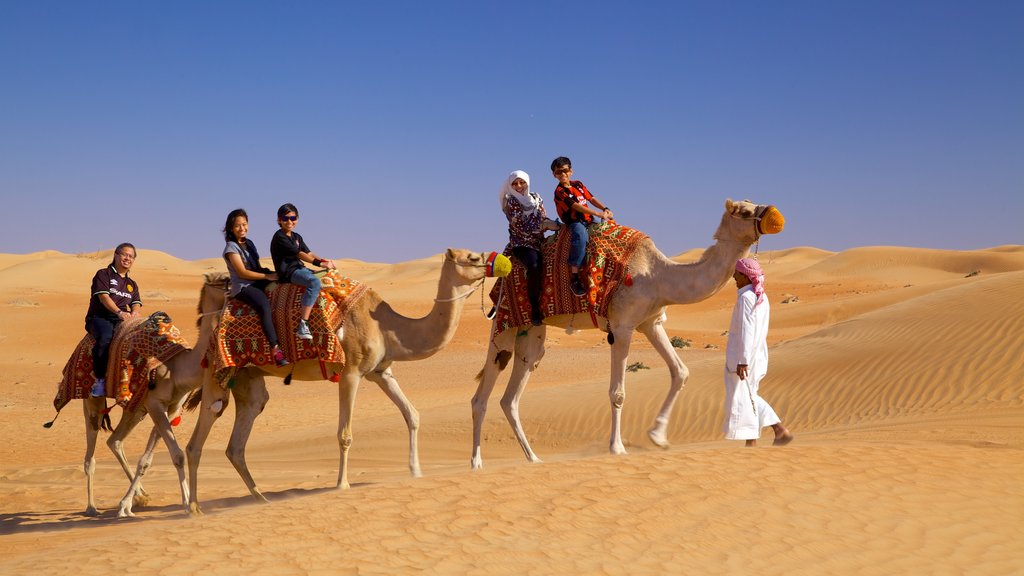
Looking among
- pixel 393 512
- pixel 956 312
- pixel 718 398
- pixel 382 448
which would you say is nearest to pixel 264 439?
pixel 382 448

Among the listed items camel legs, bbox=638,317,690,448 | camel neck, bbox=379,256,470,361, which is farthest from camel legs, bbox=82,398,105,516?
camel legs, bbox=638,317,690,448

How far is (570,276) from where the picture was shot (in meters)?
9.39

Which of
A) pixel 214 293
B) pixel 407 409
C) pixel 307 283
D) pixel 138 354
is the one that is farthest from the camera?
pixel 138 354

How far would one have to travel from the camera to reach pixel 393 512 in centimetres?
662

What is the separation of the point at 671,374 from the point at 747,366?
0.84 meters

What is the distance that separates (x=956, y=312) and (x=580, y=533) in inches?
568

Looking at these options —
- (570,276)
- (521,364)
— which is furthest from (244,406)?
(570,276)

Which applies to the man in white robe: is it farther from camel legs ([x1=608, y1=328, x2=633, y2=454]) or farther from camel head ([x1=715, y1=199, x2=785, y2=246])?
camel legs ([x1=608, y1=328, x2=633, y2=454])

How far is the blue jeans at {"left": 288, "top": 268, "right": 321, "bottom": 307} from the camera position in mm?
8945

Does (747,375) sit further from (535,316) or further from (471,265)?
(471,265)

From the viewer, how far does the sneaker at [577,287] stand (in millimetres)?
9281

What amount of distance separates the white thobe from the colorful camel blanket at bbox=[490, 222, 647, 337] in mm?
1160

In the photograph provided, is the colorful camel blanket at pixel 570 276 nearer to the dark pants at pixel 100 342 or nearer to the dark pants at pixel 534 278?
the dark pants at pixel 534 278

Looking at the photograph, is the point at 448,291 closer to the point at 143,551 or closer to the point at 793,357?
the point at 143,551
